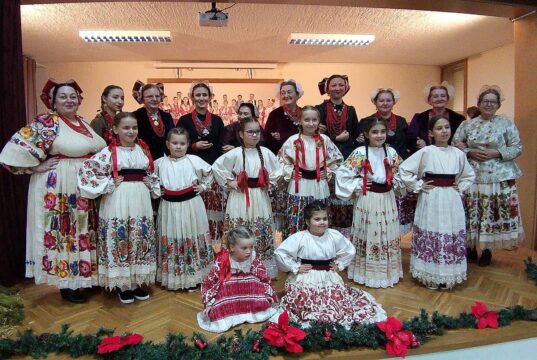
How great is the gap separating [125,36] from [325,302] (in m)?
5.54

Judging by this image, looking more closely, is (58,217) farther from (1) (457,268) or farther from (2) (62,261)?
(1) (457,268)

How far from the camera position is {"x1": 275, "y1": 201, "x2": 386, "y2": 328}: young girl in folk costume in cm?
268

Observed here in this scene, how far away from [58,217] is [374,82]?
25.1 feet

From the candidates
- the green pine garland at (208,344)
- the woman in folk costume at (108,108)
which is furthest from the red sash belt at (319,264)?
the woman in folk costume at (108,108)

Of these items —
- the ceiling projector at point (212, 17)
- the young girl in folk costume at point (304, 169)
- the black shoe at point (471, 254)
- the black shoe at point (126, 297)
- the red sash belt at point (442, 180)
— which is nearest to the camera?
the black shoe at point (126, 297)

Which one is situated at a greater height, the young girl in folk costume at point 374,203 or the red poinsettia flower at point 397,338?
the young girl in folk costume at point 374,203

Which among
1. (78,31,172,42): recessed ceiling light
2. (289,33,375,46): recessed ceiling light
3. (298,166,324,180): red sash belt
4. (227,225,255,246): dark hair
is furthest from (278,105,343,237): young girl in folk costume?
(78,31,172,42): recessed ceiling light

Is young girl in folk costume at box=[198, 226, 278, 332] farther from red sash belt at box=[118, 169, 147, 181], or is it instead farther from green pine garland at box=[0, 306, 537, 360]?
red sash belt at box=[118, 169, 147, 181]

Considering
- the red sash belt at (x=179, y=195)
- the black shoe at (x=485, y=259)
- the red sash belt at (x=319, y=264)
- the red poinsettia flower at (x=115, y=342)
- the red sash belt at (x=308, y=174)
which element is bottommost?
the red poinsettia flower at (x=115, y=342)

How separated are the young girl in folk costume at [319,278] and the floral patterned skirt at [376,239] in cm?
39

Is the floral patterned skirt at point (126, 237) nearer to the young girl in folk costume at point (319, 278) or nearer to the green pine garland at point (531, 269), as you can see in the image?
the young girl in folk costume at point (319, 278)

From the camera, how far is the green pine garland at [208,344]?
2289mm

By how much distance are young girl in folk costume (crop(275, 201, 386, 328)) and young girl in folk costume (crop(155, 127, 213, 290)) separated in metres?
0.77

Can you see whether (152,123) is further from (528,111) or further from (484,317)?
(528,111)
